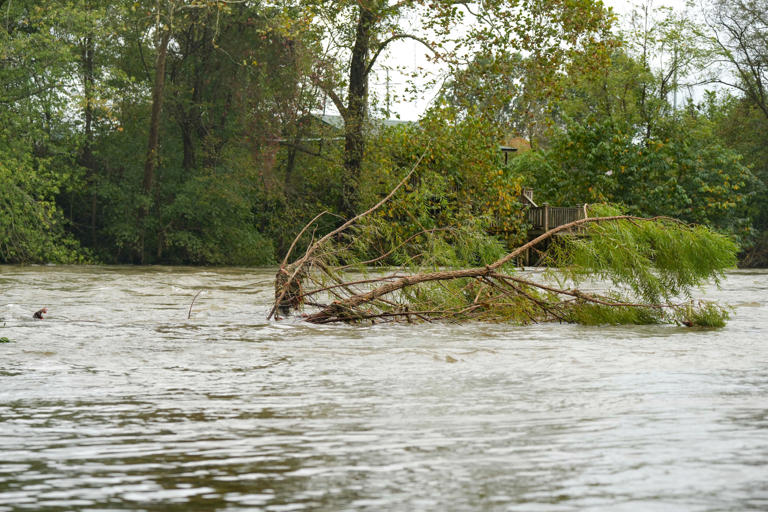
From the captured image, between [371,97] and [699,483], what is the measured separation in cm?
2723

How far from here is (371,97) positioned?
3002 cm

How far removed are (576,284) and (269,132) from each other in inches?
849

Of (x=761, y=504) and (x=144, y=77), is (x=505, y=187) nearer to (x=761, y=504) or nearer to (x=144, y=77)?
(x=144, y=77)

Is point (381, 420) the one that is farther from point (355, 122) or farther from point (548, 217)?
point (548, 217)

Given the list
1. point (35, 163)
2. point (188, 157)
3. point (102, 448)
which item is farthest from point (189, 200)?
point (102, 448)

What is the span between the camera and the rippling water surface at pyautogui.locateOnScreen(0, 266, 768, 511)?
3.35 meters

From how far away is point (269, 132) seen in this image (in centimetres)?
3123

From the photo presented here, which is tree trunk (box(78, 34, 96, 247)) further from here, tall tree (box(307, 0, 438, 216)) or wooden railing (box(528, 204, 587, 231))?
wooden railing (box(528, 204, 587, 231))

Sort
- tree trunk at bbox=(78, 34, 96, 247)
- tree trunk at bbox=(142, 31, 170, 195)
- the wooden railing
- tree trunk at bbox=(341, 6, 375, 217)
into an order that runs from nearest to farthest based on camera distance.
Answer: tree trunk at bbox=(341, 6, 375, 217), tree trunk at bbox=(142, 31, 170, 195), tree trunk at bbox=(78, 34, 96, 247), the wooden railing

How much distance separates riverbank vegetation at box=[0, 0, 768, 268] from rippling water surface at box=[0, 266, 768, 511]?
11816mm

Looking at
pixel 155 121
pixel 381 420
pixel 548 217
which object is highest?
pixel 155 121

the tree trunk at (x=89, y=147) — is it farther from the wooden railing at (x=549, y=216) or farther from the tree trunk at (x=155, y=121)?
the wooden railing at (x=549, y=216)

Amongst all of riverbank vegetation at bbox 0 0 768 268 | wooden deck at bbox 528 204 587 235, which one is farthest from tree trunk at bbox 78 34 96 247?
wooden deck at bbox 528 204 587 235

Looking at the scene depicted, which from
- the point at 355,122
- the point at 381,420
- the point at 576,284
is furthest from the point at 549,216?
the point at 381,420
